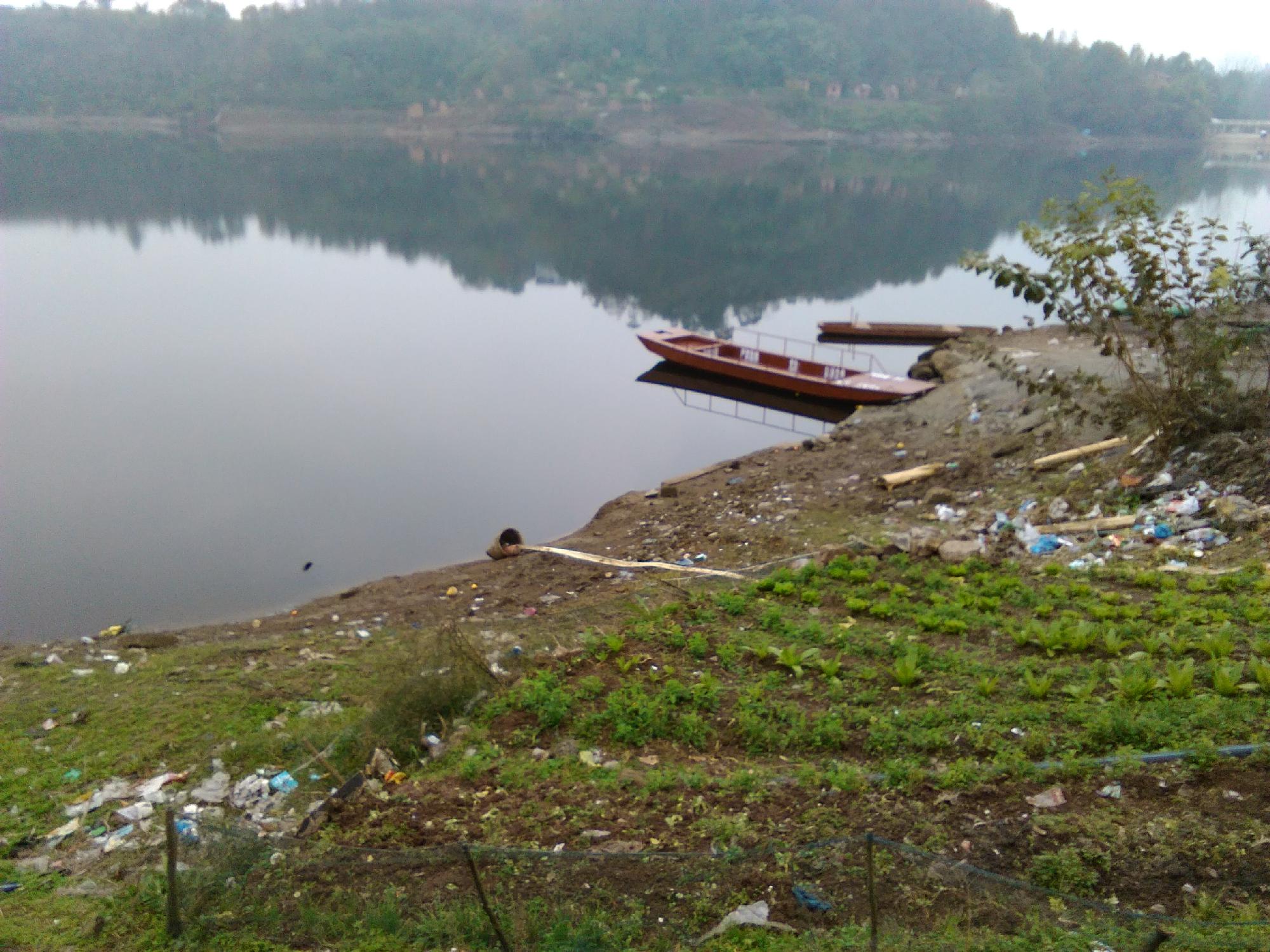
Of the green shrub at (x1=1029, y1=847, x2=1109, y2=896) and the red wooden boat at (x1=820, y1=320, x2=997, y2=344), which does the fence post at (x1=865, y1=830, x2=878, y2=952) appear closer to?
the green shrub at (x1=1029, y1=847, x2=1109, y2=896)

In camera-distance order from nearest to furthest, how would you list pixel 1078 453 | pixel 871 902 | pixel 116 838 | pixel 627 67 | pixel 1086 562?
1. pixel 871 902
2. pixel 116 838
3. pixel 1086 562
4. pixel 1078 453
5. pixel 627 67

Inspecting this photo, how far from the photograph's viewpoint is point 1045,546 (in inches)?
342

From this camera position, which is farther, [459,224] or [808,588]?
[459,224]

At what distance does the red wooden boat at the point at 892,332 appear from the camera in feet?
84.9

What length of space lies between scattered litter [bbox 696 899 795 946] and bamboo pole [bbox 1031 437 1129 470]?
847 cm

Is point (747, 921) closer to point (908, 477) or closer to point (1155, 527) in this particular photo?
point (1155, 527)

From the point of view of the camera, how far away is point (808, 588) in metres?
7.88

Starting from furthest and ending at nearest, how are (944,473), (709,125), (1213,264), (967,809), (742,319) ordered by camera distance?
(709,125) → (742,319) → (944,473) → (1213,264) → (967,809)

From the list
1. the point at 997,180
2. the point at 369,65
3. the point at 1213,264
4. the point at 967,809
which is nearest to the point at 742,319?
the point at 1213,264

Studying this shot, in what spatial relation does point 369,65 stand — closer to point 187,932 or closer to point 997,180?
point 997,180

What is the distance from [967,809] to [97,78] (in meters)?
111

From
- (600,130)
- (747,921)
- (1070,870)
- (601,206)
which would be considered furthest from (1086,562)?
(600,130)

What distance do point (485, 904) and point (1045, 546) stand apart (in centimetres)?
646

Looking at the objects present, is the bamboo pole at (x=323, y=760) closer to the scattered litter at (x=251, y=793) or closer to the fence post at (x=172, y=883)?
the scattered litter at (x=251, y=793)
